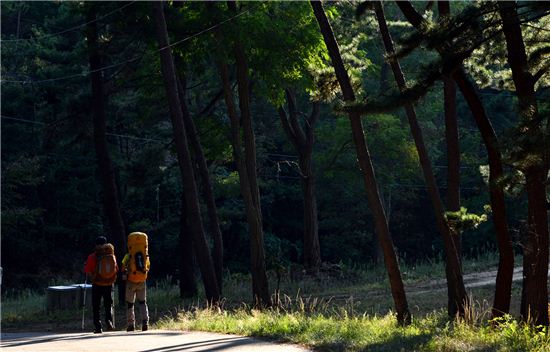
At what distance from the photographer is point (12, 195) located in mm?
45969

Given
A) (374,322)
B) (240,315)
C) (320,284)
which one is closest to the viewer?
(374,322)

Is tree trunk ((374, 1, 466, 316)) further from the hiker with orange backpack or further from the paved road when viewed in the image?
the hiker with orange backpack

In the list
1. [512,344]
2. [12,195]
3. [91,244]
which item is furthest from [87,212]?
[512,344]

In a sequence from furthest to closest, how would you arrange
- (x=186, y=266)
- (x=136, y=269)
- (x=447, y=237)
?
1. (x=186, y=266)
2. (x=447, y=237)
3. (x=136, y=269)

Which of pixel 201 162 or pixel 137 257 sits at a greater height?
pixel 201 162

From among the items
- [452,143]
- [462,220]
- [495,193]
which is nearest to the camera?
[462,220]

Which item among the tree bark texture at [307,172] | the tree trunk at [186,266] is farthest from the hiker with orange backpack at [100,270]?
the tree bark texture at [307,172]

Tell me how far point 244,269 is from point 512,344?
41.6 m

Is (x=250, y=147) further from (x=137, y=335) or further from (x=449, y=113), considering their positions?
(x=137, y=335)

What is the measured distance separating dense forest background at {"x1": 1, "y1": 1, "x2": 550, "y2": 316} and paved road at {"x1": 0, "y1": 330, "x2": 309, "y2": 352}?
16.5 metres

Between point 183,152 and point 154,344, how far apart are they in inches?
546

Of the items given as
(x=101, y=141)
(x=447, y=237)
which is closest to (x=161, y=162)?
(x=101, y=141)

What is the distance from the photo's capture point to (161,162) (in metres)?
43.8

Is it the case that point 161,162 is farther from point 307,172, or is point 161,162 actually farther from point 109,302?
point 109,302
